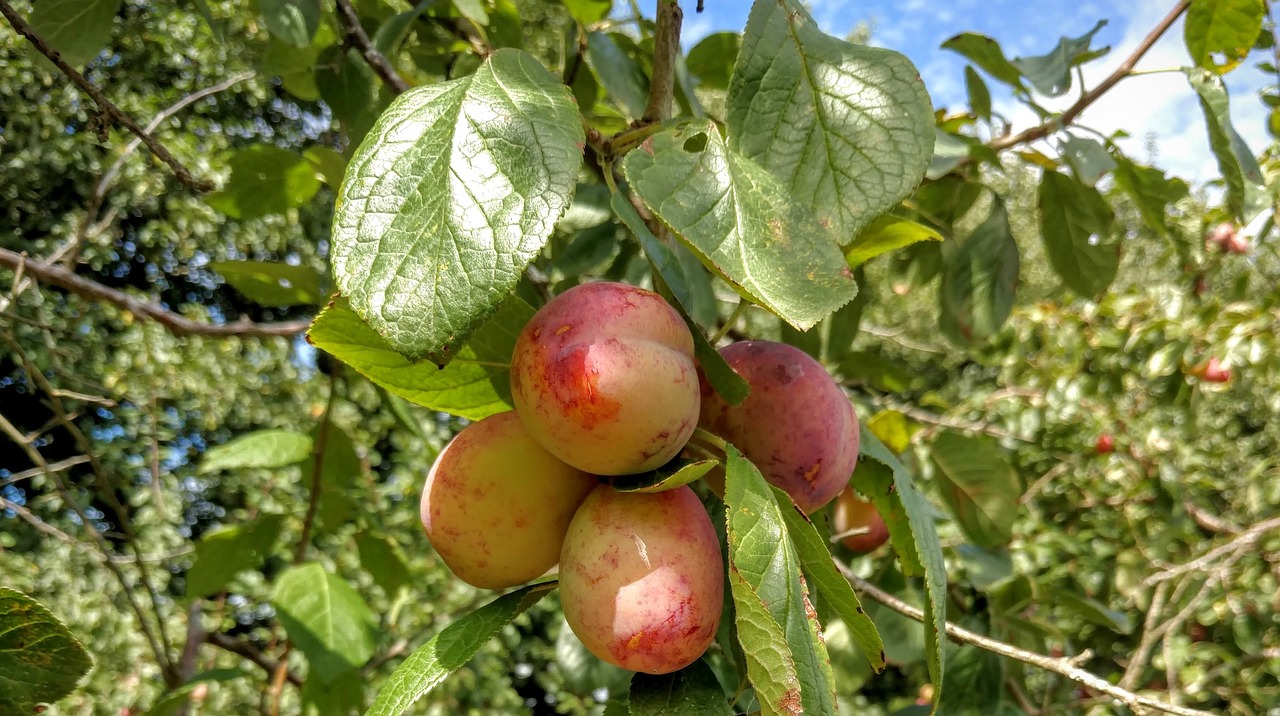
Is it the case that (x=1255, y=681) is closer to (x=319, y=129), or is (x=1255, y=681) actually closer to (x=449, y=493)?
(x=449, y=493)

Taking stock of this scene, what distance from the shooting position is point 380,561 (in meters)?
1.07

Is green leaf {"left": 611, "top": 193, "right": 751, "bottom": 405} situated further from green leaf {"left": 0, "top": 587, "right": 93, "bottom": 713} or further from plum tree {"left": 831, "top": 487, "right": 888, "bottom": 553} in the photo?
plum tree {"left": 831, "top": 487, "right": 888, "bottom": 553}

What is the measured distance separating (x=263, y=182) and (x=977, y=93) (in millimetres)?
870

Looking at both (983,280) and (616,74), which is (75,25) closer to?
(616,74)

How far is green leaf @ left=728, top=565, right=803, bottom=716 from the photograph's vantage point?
0.35 metres

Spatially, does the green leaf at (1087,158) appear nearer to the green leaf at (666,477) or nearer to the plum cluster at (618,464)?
the plum cluster at (618,464)

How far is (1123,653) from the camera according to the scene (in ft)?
8.54

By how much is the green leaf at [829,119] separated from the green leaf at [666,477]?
0.14 m

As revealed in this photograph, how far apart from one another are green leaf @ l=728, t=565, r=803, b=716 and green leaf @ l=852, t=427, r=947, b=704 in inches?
5.0

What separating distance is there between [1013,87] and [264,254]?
3949mm

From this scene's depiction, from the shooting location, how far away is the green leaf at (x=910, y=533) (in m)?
0.45

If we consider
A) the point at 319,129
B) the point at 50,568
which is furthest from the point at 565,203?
the point at 319,129

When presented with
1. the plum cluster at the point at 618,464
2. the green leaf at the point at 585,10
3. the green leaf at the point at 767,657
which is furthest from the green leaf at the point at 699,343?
the green leaf at the point at 585,10

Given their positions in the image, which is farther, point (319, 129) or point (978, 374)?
point (978, 374)
